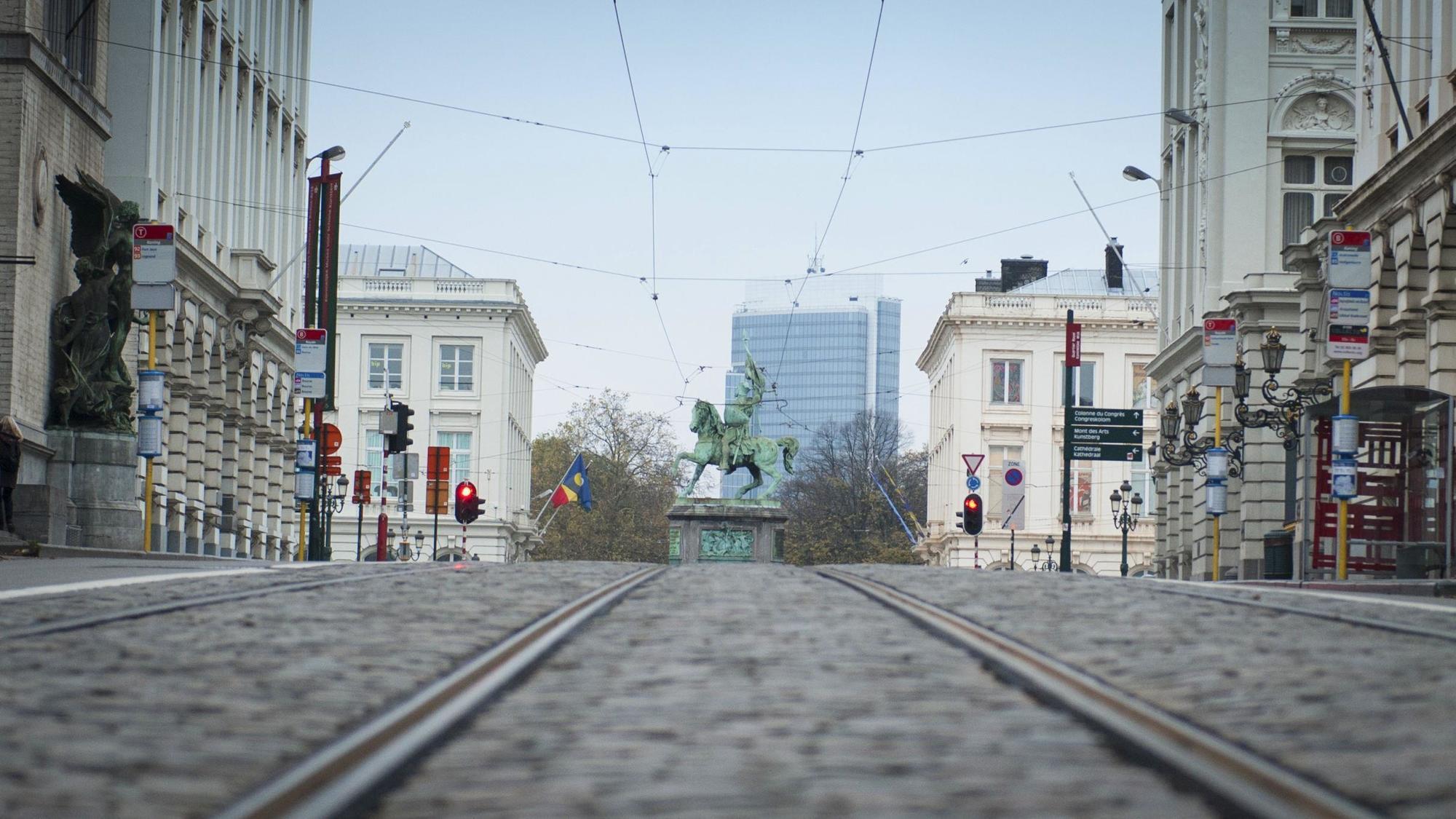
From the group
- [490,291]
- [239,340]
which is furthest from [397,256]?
[239,340]

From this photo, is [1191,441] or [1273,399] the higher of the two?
[1273,399]

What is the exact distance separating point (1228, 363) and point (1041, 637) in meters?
31.6

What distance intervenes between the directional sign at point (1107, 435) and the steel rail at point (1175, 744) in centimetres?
4430

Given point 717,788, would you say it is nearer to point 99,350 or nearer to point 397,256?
point 99,350

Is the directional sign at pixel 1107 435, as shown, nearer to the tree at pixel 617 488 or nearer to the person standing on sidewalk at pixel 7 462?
the person standing on sidewalk at pixel 7 462

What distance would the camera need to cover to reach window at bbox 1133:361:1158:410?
306ft

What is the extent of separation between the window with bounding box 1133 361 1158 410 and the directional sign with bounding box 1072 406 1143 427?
40244 millimetres

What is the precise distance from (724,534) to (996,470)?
46610 millimetres

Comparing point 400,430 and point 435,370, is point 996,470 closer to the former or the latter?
point 435,370

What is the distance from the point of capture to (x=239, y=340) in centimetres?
5544

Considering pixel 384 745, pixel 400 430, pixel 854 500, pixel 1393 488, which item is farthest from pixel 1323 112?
pixel 854 500

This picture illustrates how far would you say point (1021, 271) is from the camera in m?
108

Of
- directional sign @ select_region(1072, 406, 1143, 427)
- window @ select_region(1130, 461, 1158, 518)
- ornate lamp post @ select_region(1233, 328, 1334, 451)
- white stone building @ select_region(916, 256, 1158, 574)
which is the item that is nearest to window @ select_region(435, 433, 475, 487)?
white stone building @ select_region(916, 256, 1158, 574)

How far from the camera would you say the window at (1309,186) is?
171 feet
